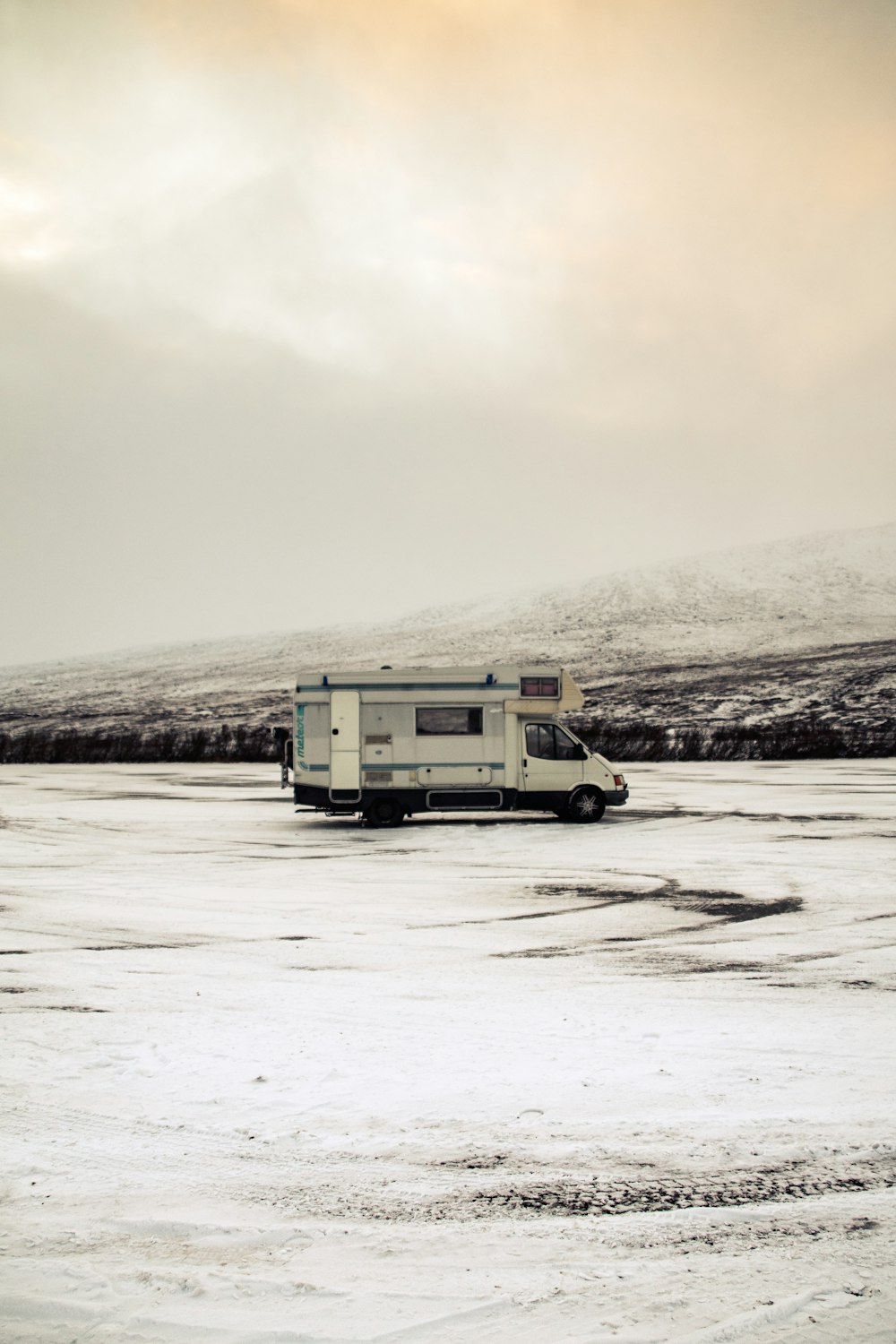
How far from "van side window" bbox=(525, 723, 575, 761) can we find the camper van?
2 cm

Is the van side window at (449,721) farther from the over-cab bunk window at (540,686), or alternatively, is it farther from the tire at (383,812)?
the tire at (383,812)

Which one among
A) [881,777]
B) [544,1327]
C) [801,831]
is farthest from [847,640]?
[544,1327]

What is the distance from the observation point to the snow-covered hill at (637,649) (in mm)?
61500

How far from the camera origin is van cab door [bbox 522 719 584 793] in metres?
20.6

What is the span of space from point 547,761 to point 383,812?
314cm

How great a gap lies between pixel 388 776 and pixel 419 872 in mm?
5782

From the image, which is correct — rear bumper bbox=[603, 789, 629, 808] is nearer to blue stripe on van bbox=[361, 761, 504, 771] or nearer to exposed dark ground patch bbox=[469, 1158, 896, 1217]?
blue stripe on van bbox=[361, 761, 504, 771]

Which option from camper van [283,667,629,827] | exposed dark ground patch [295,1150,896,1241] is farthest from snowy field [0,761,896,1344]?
camper van [283,667,629,827]

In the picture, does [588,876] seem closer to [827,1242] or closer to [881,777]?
[827,1242]

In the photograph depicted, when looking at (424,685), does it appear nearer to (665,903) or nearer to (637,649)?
(665,903)

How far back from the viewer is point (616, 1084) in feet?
20.2

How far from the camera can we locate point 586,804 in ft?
68.2

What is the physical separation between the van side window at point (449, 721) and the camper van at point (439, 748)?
16 mm

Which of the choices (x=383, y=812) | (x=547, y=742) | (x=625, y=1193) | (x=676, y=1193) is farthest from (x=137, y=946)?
(x=547, y=742)
